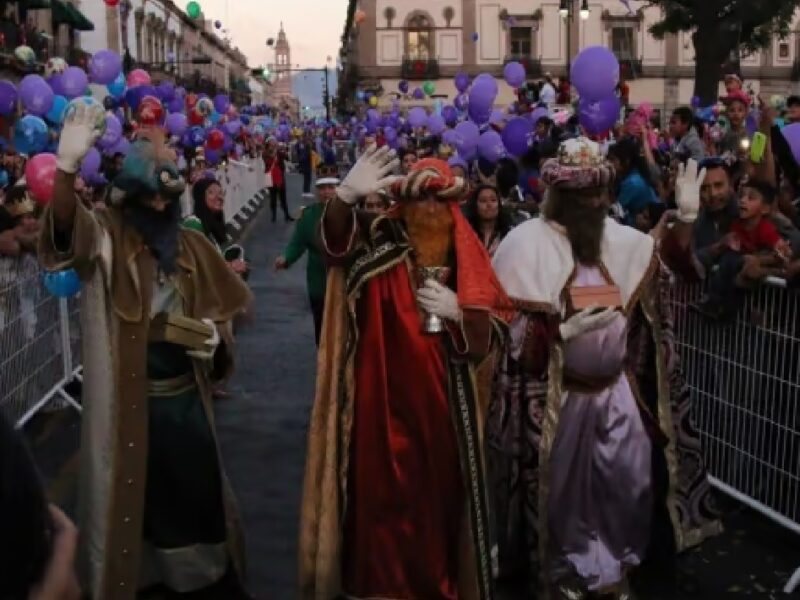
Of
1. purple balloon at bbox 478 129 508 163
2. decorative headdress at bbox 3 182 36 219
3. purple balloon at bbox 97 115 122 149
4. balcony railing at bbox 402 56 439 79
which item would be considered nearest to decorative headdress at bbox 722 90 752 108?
purple balloon at bbox 478 129 508 163

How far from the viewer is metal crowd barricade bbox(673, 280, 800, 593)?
528 cm

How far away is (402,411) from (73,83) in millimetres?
9043

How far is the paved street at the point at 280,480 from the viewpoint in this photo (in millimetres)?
5051

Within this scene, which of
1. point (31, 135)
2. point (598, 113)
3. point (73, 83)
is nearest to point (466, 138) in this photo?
point (598, 113)

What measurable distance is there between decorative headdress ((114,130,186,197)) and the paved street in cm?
177

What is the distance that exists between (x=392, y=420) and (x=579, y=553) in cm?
94

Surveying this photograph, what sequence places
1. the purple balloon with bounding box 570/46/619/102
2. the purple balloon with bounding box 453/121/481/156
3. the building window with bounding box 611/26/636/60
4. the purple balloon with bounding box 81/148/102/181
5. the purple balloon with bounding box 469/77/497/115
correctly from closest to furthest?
1. the purple balloon with bounding box 570/46/619/102
2. the purple balloon with bounding box 81/148/102/181
3. the purple balloon with bounding box 453/121/481/156
4. the purple balloon with bounding box 469/77/497/115
5. the building window with bounding box 611/26/636/60

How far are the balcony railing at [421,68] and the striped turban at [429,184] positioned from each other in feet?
183

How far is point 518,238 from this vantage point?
14.9ft

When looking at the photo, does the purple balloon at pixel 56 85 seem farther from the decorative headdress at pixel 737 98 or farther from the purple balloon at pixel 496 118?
the decorative headdress at pixel 737 98

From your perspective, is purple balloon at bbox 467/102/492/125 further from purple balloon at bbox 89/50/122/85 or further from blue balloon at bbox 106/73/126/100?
blue balloon at bbox 106/73/126/100

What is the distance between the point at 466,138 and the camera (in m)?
12.1

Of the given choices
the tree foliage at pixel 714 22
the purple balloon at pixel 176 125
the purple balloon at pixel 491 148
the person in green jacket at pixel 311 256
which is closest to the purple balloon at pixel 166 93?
the purple balloon at pixel 176 125

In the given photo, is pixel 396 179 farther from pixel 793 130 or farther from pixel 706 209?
pixel 793 130
